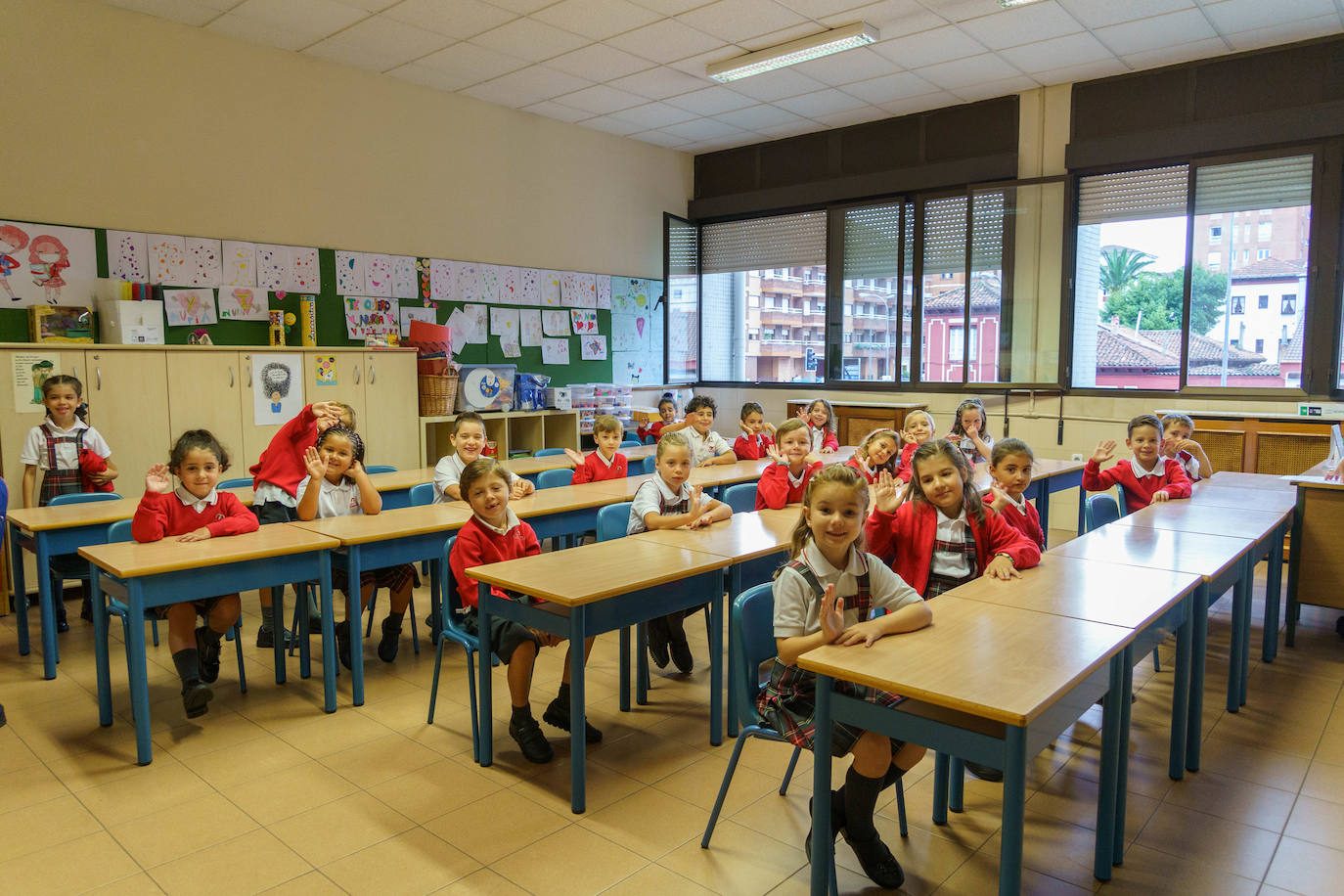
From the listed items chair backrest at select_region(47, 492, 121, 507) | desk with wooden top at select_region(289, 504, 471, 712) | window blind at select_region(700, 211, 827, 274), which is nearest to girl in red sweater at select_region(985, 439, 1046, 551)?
desk with wooden top at select_region(289, 504, 471, 712)

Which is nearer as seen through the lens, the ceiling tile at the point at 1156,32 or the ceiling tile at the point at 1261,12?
the ceiling tile at the point at 1261,12

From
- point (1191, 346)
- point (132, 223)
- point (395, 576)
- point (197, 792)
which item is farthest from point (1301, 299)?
point (132, 223)

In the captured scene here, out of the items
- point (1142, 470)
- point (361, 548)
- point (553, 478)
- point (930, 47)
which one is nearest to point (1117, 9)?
point (930, 47)

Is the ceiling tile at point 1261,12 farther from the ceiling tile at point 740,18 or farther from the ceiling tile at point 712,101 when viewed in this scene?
the ceiling tile at point 712,101

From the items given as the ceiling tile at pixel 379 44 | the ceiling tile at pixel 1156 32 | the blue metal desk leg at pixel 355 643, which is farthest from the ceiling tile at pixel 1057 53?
the blue metal desk leg at pixel 355 643

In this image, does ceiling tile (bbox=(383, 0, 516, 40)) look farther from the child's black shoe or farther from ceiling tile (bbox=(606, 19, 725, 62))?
the child's black shoe

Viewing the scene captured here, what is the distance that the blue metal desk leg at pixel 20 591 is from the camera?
392 centimetres

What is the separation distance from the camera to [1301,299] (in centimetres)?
594

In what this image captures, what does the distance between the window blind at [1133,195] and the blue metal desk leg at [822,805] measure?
19.7ft

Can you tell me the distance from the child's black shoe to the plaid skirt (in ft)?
3.06

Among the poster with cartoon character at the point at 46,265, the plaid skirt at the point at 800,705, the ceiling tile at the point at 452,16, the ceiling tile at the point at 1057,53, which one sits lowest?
the plaid skirt at the point at 800,705

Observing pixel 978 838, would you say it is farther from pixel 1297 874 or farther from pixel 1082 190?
pixel 1082 190

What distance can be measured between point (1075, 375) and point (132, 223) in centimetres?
669

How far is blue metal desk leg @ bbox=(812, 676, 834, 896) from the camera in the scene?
6.27 feet
